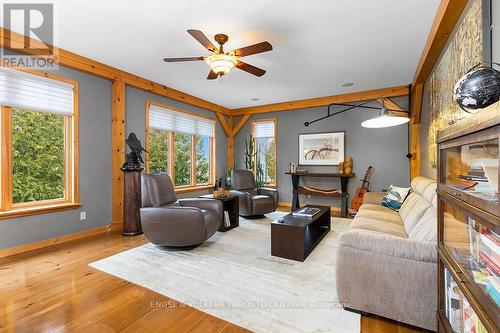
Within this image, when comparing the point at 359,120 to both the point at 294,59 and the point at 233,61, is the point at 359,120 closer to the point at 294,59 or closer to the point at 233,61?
the point at 294,59

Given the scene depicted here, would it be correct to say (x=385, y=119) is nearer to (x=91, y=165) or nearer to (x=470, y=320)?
(x=470, y=320)

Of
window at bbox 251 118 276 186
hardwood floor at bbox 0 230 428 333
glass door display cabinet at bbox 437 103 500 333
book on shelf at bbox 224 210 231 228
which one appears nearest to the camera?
glass door display cabinet at bbox 437 103 500 333

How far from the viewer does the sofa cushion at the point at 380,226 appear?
243 cm

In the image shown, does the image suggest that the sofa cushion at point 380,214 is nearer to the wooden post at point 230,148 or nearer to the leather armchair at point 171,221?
the leather armchair at point 171,221

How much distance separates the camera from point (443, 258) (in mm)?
1332

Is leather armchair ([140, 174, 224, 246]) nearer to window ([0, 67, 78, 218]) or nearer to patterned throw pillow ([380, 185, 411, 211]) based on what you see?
window ([0, 67, 78, 218])

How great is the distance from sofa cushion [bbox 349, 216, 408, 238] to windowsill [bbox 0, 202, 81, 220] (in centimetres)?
371

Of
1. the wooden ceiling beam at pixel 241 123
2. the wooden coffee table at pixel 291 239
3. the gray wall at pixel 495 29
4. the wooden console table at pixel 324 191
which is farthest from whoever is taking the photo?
the wooden ceiling beam at pixel 241 123

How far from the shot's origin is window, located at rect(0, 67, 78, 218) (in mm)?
2961

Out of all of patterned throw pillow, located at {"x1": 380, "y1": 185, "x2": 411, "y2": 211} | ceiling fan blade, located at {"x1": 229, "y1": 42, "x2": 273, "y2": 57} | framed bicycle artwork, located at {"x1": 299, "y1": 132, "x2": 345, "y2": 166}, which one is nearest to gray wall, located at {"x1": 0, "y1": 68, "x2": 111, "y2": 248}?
ceiling fan blade, located at {"x1": 229, "y1": 42, "x2": 273, "y2": 57}

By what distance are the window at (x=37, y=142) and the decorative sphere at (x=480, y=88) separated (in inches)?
168

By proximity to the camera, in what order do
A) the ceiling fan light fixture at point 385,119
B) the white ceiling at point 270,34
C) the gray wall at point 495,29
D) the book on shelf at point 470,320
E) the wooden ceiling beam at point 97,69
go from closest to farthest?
1. the book on shelf at point 470,320
2. the gray wall at point 495,29
3. the white ceiling at point 270,34
4. the wooden ceiling beam at point 97,69
5. the ceiling fan light fixture at point 385,119

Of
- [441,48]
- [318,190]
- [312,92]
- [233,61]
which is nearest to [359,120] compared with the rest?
[312,92]

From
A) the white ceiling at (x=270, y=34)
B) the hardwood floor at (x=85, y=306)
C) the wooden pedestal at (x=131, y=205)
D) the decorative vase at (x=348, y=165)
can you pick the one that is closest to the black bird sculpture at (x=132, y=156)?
the wooden pedestal at (x=131, y=205)
